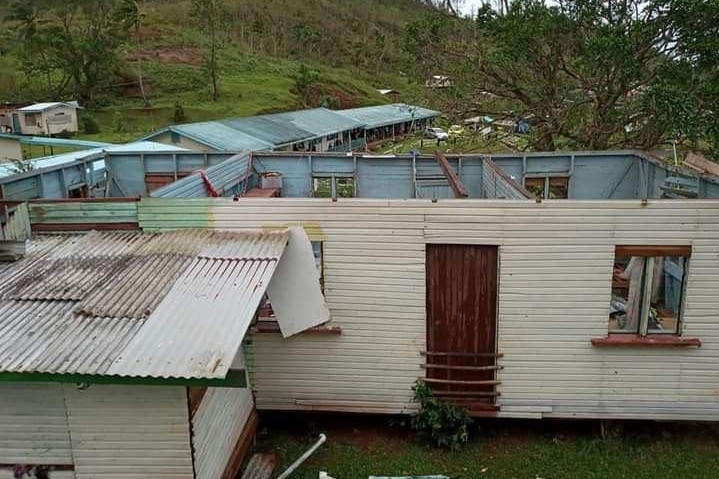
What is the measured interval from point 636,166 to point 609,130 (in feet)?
14.7

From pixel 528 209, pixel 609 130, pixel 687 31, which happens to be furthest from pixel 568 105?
pixel 528 209

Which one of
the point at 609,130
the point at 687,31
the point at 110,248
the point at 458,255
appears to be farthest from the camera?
the point at 609,130

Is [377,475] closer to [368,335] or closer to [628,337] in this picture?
[368,335]

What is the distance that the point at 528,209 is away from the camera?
317 inches

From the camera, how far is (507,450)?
8562 mm

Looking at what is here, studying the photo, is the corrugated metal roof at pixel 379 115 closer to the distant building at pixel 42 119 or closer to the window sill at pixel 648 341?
the distant building at pixel 42 119

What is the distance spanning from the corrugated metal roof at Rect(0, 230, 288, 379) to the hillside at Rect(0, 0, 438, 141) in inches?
569

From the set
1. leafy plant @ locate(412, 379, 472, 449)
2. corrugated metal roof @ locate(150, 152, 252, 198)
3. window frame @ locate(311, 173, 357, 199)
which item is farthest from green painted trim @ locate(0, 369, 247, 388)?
window frame @ locate(311, 173, 357, 199)

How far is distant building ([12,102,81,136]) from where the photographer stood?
3931cm

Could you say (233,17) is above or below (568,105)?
above

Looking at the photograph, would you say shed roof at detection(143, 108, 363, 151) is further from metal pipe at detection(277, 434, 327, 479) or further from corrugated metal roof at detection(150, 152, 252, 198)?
metal pipe at detection(277, 434, 327, 479)

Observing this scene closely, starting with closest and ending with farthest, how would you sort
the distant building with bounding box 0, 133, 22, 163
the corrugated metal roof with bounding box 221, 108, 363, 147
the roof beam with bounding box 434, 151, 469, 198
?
the roof beam with bounding box 434, 151, 469, 198
the distant building with bounding box 0, 133, 22, 163
the corrugated metal roof with bounding box 221, 108, 363, 147

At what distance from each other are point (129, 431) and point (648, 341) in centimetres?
671

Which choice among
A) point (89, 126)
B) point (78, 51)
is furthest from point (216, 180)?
point (78, 51)
